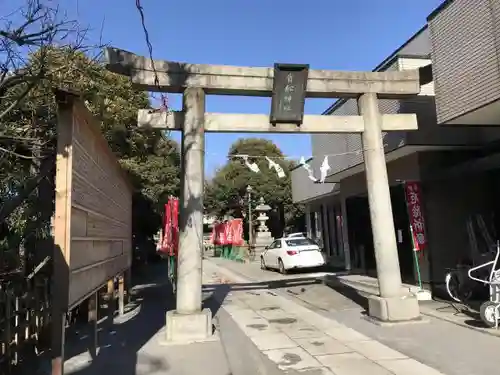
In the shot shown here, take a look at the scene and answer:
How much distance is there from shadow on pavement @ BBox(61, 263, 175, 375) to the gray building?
7.10 meters

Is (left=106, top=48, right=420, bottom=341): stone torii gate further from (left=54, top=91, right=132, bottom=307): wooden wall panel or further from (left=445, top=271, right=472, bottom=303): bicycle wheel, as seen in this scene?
(left=445, top=271, right=472, bottom=303): bicycle wheel

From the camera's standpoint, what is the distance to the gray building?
8305 millimetres

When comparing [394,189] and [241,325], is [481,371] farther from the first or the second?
[394,189]

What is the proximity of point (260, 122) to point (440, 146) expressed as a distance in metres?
5.02

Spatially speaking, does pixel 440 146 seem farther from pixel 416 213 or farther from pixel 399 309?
pixel 399 309

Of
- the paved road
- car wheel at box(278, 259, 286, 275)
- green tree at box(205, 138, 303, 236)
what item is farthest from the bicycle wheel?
green tree at box(205, 138, 303, 236)

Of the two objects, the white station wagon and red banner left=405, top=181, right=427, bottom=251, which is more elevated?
red banner left=405, top=181, right=427, bottom=251

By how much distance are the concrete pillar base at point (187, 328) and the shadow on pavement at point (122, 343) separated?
1.72 ft

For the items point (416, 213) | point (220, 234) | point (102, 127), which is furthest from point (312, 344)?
point (220, 234)

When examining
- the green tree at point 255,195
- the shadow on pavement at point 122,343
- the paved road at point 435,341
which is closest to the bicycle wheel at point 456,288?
the paved road at point 435,341

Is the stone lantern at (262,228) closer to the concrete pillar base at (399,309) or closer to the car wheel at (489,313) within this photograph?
the concrete pillar base at (399,309)

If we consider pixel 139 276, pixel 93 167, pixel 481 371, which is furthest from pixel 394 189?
pixel 139 276

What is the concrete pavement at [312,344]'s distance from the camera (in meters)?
5.82

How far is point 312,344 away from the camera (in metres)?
7.16
